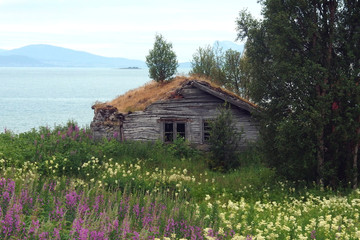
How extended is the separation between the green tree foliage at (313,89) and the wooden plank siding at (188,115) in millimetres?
7019

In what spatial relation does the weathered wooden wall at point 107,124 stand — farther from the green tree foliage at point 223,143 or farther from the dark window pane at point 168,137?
the green tree foliage at point 223,143

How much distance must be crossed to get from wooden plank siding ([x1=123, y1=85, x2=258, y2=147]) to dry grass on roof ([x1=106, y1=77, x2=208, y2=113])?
449mm

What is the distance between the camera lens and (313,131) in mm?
17250

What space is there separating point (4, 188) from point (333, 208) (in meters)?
7.83

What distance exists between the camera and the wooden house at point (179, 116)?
2567 cm

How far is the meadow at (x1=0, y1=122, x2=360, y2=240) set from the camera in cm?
685

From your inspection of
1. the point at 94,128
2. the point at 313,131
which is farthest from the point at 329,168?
the point at 94,128

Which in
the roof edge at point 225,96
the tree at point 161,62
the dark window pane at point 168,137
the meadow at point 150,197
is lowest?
the meadow at point 150,197

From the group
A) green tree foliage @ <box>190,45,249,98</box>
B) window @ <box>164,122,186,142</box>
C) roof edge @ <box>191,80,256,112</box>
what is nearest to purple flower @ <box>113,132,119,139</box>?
window @ <box>164,122,186,142</box>

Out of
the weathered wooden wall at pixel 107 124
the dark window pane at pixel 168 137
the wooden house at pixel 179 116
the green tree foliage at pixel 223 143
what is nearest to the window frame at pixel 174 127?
the wooden house at pixel 179 116

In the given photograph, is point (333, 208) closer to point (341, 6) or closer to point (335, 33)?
point (335, 33)

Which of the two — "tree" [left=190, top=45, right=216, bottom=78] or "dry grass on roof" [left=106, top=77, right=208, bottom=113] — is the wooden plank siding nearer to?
"dry grass on roof" [left=106, top=77, right=208, bottom=113]

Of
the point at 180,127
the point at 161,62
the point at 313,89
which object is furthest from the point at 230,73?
the point at 313,89

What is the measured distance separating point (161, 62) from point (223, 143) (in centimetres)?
1014
